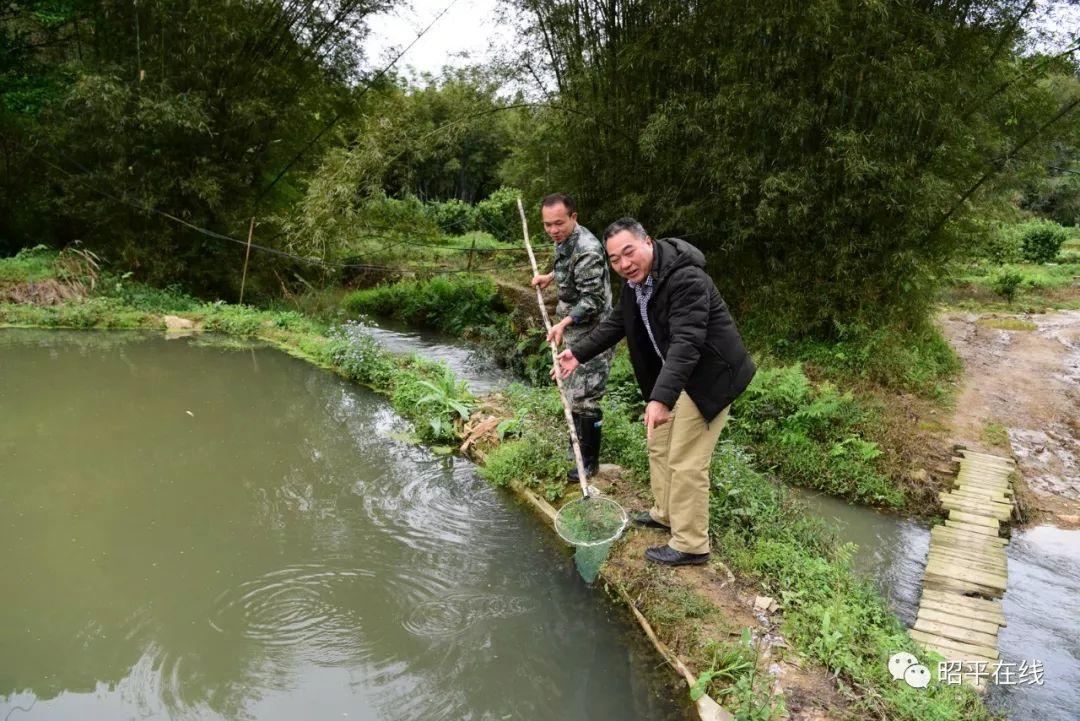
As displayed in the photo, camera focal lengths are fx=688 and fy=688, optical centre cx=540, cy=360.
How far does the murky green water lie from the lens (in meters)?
2.55

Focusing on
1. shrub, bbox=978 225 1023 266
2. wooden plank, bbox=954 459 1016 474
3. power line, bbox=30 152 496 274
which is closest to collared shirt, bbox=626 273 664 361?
wooden plank, bbox=954 459 1016 474

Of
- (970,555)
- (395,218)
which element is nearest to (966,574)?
(970,555)

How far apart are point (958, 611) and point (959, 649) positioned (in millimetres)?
310

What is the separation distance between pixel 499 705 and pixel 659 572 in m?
0.93

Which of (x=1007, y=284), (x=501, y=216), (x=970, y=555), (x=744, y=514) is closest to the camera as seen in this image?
(x=744, y=514)

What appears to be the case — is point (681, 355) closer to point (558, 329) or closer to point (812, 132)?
point (558, 329)

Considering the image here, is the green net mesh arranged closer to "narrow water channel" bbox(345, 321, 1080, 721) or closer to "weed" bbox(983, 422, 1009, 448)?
"narrow water channel" bbox(345, 321, 1080, 721)

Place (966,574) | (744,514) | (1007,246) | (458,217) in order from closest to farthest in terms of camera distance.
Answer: (744,514) < (966,574) < (1007,246) < (458,217)

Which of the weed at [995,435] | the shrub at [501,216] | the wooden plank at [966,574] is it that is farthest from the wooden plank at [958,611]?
the shrub at [501,216]

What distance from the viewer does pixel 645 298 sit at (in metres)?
2.86

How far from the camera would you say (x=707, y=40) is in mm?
5980

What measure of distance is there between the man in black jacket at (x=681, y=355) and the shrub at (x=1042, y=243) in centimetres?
1683

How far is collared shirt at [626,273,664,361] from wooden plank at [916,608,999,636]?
1819 mm

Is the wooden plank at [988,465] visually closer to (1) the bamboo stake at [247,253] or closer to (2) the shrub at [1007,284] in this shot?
(1) the bamboo stake at [247,253]
